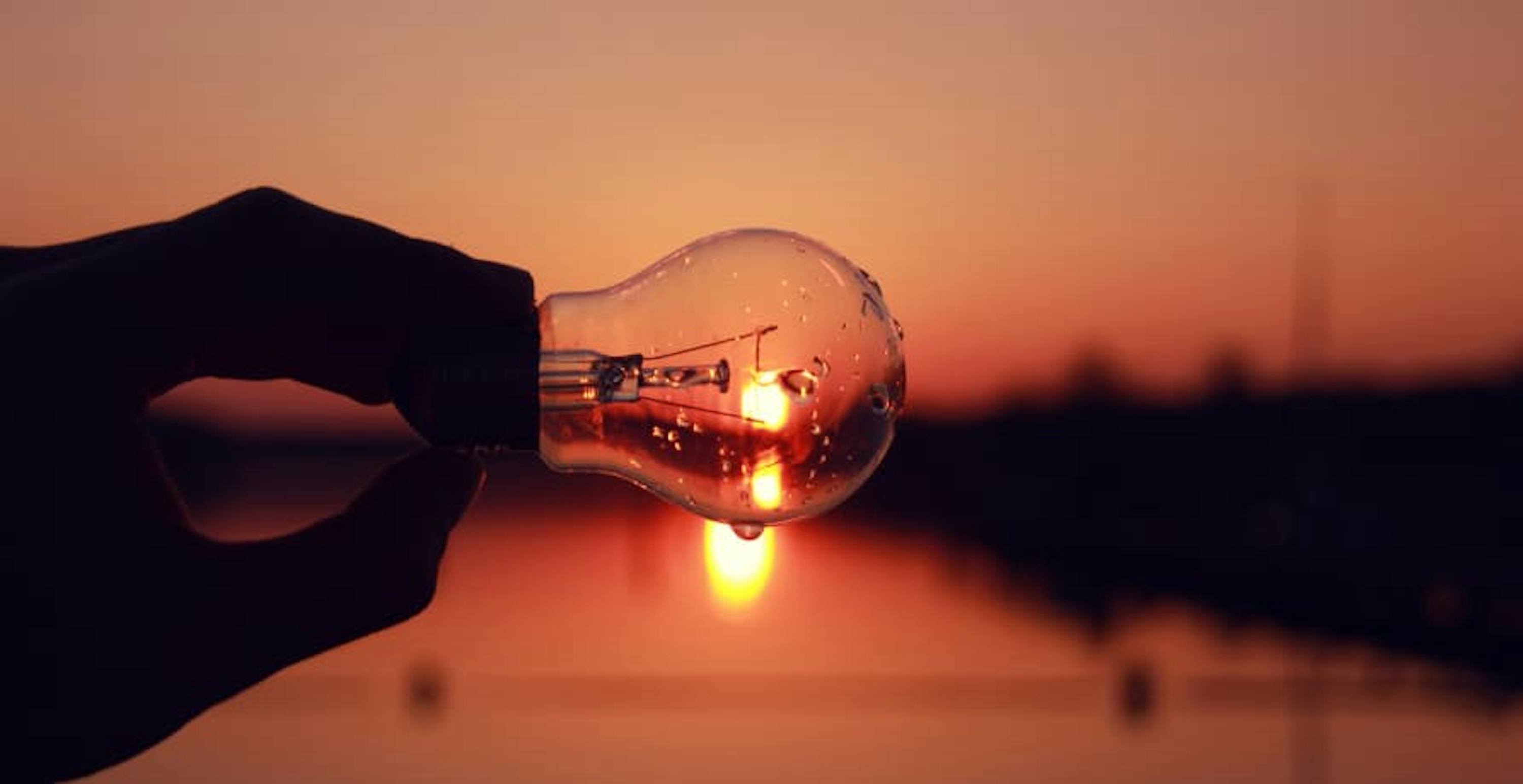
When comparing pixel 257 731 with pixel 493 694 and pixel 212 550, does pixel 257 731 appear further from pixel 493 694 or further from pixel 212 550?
pixel 212 550

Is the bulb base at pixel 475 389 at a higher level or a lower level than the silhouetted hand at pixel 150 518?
higher

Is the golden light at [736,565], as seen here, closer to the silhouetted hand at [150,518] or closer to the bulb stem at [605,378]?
the bulb stem at [605,378]

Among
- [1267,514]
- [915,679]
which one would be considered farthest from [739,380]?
[1267,514]

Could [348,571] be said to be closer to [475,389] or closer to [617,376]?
[475,389]

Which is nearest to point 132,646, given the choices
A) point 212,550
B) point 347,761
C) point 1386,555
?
point 212,550

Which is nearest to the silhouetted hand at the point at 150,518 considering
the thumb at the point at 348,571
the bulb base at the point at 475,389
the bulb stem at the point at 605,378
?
the thumb at the point at 348,571

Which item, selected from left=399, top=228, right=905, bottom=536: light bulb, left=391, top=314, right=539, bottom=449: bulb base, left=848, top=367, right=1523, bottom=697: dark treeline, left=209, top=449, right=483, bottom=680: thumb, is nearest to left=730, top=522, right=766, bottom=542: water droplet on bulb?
left=399, top=228, right=905, bottom=536: light bulb

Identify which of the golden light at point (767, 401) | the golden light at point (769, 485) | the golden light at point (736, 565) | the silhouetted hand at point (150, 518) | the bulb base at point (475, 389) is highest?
the golden light at point (736, 565)

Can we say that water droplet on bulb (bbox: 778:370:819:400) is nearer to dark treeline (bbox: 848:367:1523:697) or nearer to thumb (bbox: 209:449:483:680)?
thumb (bbox: 209:449:483:680)
